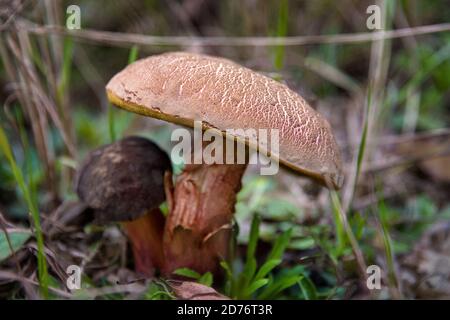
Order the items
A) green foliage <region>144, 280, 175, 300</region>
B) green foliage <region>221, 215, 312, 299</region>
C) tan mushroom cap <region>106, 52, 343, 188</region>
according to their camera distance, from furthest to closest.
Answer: green foliage <region>221, 215, 312, 299</region> < green foliage <region>144, 280, 175, 300</region> < tan mushroom cap <region>106, 52, 343, 188</region>

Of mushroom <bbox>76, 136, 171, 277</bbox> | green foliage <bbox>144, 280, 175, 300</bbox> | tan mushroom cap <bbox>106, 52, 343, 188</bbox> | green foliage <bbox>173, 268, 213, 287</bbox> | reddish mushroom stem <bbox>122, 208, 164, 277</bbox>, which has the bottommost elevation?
green foliage <bbox>144, 280, 175, 300</bbox>

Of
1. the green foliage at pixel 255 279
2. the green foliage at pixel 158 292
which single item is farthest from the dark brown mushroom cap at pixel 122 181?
the green foliage at pixel 255 279

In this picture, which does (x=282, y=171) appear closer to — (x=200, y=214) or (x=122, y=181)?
(x=200, y=214)

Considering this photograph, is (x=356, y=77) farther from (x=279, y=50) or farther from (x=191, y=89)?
(x=191, y=89)

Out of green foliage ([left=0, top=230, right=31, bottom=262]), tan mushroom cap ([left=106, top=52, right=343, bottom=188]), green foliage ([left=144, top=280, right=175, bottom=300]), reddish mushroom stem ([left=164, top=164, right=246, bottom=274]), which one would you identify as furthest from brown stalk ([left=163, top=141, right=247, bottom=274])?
green foliage ([left=0, top=230, right=31, bottom=262])

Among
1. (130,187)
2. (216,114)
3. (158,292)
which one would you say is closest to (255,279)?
(158,292)

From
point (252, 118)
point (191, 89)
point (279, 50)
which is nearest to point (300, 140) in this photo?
point (252, 118)

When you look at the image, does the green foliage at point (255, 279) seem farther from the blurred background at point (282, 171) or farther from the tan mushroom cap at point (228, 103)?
the tan mushroom cap at point (228, 103)

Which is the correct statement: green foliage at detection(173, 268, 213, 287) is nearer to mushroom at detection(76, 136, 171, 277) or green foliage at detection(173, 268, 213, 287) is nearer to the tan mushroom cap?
mushroom at detection(76, 136, 171, 277)
